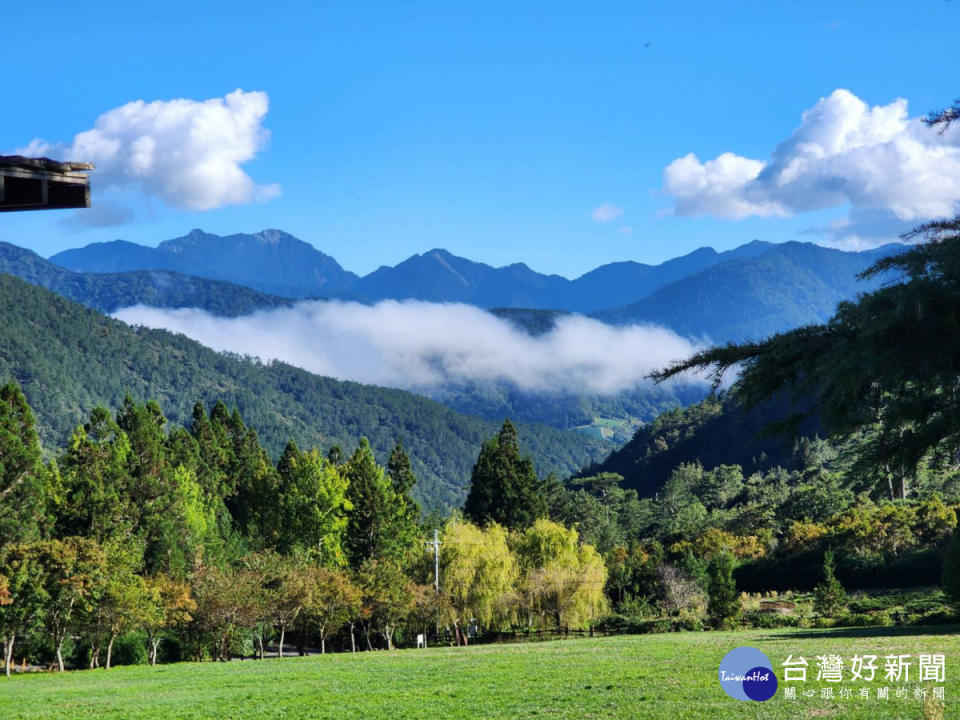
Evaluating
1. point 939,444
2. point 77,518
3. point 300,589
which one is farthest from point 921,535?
point 939,444

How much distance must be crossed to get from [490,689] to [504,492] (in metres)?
51.9

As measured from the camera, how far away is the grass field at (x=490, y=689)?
17.5m

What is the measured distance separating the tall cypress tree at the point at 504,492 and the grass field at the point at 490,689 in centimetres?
3666

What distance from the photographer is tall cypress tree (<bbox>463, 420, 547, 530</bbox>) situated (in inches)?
2950

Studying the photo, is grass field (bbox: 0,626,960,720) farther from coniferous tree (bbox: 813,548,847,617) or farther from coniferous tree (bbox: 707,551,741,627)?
coniferous tree (bbox: 813,548,847,617)

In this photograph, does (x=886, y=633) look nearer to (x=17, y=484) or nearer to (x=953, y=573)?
(x=953, y=573)

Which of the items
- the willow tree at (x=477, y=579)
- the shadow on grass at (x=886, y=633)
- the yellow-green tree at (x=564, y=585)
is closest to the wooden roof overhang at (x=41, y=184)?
the shadow on grass at (x=886, y=633)

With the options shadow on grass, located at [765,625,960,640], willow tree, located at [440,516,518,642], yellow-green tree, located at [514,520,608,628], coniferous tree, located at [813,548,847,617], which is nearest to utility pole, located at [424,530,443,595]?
willow tree, located at [440,516,518,642]

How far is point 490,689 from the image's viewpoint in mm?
23609

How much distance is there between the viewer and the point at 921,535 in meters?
70.6

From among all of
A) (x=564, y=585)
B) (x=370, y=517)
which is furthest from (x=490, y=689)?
(x=370, y=517)

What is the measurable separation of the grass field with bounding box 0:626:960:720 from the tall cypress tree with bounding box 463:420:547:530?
120 feet

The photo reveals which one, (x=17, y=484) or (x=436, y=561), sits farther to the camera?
(x=436, y=561)

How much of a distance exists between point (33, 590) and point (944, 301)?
133 ft
